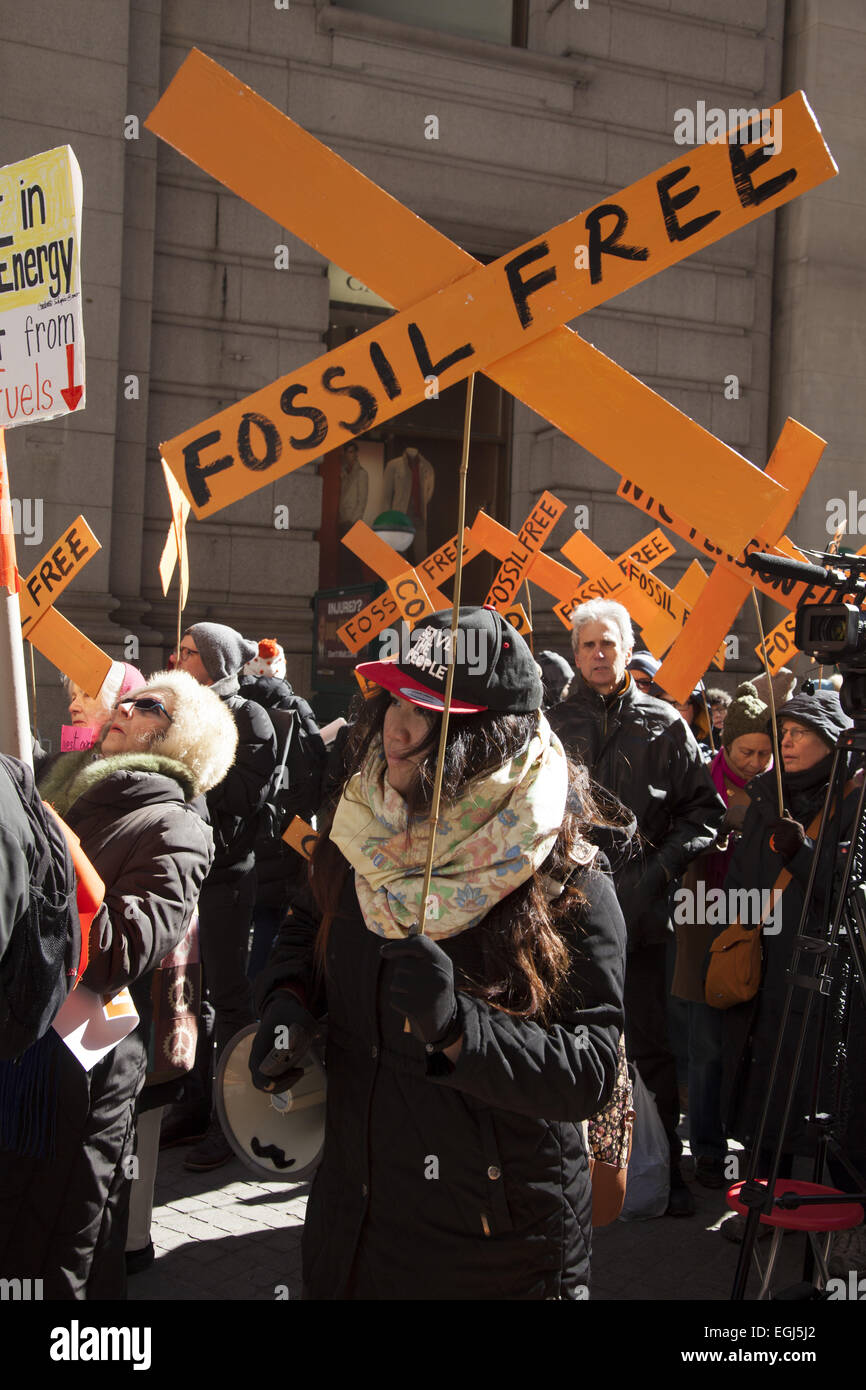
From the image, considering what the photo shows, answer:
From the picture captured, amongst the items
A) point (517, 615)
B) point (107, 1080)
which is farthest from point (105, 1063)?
point (517, 615)

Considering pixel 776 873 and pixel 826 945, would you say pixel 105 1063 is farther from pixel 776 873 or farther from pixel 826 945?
pixel 776 873

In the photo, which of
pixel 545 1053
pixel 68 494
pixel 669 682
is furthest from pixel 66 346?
pixel 68 494

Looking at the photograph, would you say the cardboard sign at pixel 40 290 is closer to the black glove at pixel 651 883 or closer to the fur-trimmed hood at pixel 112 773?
the fur-trimmed hood at pixel 112 773

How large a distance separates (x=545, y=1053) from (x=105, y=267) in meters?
9.39

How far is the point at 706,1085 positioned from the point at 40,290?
397 cm

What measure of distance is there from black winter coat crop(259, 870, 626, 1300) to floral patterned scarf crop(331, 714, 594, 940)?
0.27 ft

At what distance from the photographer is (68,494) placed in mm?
9906

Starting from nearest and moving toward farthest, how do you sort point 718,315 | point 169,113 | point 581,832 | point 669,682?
1. point 169,113
2. point 581,832
3. point 669,682
4. point 718,315

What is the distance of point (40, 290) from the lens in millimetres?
2301

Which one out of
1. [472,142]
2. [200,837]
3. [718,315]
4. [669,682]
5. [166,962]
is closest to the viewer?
[200,837]

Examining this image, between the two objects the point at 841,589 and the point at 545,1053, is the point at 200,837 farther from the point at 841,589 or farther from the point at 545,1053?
the point at 841,589

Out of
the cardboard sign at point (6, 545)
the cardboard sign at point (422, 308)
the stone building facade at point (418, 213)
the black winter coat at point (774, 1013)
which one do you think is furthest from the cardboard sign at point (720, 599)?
the stone building facade at point (418, 213)

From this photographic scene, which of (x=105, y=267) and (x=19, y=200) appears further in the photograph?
(x=105, y=267)

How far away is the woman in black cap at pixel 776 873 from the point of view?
412 cm
